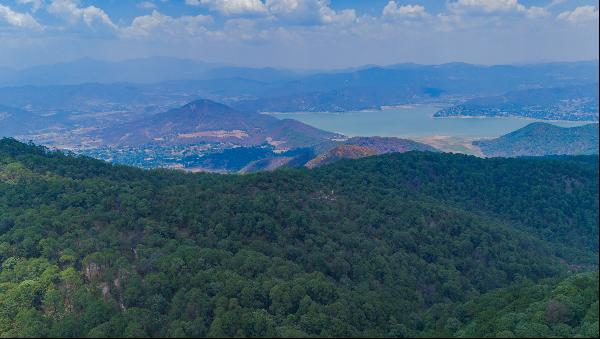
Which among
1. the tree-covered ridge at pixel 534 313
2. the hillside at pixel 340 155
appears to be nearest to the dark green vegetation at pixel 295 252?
the tree-covered ridge at pixel 534 313

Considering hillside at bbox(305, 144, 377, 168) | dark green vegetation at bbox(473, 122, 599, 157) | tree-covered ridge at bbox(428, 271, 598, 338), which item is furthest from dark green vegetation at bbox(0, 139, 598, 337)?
dark green vegetation at bbox(473, 122, 599, 157)

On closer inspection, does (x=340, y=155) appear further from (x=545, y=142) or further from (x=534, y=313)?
(x=545, y=142)

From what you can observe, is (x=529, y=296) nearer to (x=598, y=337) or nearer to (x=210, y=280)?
(x=598, y=337)

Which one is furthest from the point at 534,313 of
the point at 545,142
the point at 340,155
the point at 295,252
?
the point at 545,142

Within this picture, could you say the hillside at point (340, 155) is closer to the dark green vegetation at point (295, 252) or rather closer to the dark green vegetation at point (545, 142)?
the dark green vegetation at point (295, 252)

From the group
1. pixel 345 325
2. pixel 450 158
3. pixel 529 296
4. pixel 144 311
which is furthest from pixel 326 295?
pixel 450 158

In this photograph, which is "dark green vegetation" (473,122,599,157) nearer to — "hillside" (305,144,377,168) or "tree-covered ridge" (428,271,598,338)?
"hillside" (305,144,377,168)
